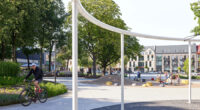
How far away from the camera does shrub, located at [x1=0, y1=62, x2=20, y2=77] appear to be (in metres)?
15.9

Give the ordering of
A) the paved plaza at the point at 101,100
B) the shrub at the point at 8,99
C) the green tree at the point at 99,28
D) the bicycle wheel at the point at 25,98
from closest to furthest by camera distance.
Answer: the paved plaza at the point at 101,100
the shrub at the point at 8,99
the bicycle wheel at the point at 25,98
the green tree at the point at 99,28

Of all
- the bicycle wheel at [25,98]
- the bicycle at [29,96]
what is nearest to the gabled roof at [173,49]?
the bicycle at [29,96]

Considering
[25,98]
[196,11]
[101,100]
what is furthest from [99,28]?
[25,98]

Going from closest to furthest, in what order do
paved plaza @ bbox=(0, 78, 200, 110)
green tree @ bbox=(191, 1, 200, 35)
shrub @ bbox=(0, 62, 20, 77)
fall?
paved plaza @ bbox=(0, 78, 200, 110) < shrub @ bbox=(0, 62, 20, 77) < green tree @ bbox=(191, 1, 200, 35)

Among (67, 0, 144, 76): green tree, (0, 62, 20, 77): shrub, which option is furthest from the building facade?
(0, 62, 20, 77): shrub

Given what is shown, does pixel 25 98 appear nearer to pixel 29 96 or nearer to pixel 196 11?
pixel 29 96

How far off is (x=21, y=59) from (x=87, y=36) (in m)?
42.6

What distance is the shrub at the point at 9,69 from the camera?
15922 millimetres

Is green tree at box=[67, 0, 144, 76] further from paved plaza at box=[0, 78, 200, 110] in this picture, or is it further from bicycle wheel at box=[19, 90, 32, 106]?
bicycle wheel at box=[19, 90, 32, 106]

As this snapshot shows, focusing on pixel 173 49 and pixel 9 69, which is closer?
pixel 9 69

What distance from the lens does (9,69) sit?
16219 millimetres

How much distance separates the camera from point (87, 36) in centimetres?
3008

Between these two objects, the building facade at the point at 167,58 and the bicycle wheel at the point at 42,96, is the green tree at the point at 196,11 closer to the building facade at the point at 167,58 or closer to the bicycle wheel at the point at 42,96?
the bicycle wheel at the point at 42,96

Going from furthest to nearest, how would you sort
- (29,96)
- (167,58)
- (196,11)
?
(167,58)
(196,11)
(29,96)
